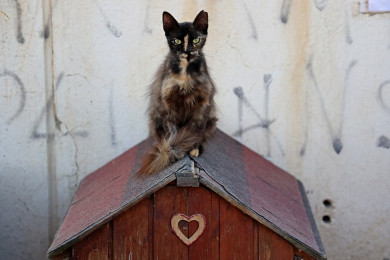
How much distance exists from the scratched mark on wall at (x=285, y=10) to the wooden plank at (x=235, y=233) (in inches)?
79.9

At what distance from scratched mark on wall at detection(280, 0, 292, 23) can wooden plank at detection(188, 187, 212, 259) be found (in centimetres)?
204

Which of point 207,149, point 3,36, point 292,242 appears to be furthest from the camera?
point 3,36

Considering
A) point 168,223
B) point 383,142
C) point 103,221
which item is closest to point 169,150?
point 168,223

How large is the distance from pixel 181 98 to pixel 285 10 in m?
1.58

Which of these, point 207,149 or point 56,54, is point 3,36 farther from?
point 207,149

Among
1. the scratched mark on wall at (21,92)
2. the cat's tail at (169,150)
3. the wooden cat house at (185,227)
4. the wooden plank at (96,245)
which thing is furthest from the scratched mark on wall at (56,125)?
the wooden plank at (96,245)

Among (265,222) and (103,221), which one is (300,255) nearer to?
(265,222)

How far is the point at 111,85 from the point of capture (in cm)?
439

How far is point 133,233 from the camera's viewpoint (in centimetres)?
285

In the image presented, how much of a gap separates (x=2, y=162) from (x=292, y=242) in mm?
2650

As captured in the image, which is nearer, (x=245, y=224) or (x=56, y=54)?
(x=245, y=224)

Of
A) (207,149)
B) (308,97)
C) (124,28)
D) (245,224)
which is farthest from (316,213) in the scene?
(124,28)

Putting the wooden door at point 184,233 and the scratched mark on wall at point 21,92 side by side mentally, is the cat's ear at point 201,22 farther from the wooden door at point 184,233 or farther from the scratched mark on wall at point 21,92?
the scratched mark on wall at point 21,92

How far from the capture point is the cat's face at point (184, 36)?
308cm
